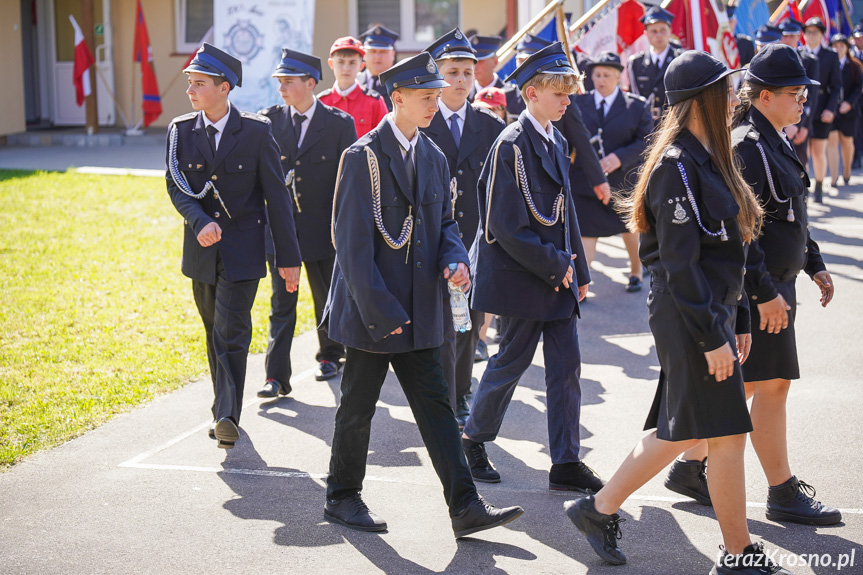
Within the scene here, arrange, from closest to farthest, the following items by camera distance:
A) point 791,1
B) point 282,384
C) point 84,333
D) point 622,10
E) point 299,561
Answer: point 299,561 < point 282,384 < point 84,333 < point 622,10 < point 791,1

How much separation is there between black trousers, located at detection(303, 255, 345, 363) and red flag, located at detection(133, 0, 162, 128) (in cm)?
1334

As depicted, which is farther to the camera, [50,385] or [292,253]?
[50,385]

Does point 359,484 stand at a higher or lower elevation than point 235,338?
lower

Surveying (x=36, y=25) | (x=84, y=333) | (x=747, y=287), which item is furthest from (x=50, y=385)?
(x=36, y=25)

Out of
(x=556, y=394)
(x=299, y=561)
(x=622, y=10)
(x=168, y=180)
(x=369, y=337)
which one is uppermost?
(x=622, y=10)

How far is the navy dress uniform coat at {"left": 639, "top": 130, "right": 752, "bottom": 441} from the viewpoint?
362cm

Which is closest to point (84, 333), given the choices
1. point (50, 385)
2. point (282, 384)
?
point (50, 385)

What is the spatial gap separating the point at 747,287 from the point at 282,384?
3209mm

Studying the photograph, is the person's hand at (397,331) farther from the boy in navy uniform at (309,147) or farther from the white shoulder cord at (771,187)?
the boy in navy uniform at (309,147)

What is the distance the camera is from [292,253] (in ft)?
18.4

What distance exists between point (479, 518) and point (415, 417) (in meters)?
0.51

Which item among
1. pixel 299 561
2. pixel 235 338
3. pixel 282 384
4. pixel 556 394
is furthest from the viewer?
pixel 282 384

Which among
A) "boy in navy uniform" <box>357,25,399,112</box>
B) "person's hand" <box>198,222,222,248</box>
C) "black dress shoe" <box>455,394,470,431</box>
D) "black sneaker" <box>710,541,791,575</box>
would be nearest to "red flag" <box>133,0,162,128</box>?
"boy in navy uniform" <box>357,25,399,112</box>

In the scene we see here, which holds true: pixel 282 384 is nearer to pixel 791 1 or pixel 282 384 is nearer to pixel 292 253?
pixel 292 253
